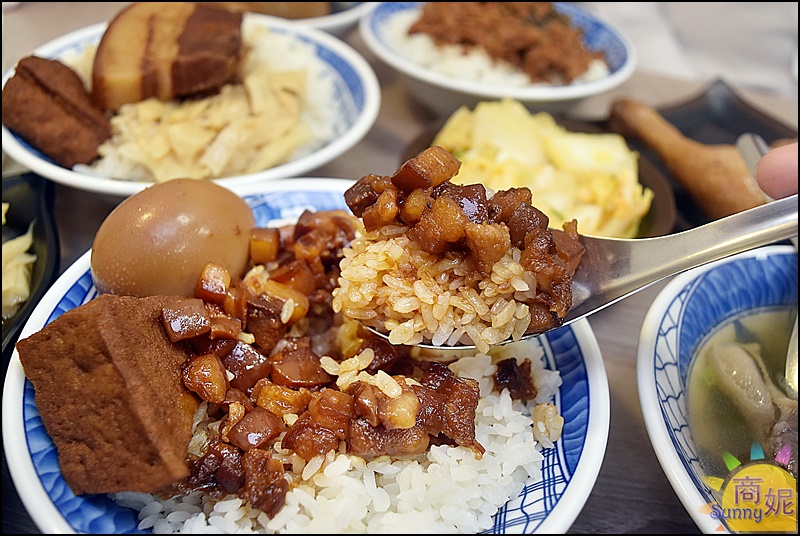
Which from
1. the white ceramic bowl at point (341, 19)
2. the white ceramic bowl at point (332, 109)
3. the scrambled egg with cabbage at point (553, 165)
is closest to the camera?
the white ceramic bowl at point (332, 109)

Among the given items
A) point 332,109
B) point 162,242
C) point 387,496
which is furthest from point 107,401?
point 332,109

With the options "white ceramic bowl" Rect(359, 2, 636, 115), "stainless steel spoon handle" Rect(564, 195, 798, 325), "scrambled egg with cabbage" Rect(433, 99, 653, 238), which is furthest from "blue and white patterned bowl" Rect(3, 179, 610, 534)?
"white ceramic bowl" Rect(359, 2, 636, 115)

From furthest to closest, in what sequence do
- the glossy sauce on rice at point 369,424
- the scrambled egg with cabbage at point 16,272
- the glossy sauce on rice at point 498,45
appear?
the glossy sauce on rice at point 498,45 < the scrambled egg with cabbage at point 16,272 < the glossy sauce on rice at point 369,424

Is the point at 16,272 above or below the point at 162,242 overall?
below

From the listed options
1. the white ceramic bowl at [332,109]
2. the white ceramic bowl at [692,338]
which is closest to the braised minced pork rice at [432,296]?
the white ceramic bowl at [692,338]

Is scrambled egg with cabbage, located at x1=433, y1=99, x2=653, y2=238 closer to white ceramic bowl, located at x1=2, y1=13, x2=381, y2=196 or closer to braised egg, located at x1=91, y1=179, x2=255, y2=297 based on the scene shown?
white ceramic bowl, located at x1=2, y1=13, x2=381, y2=196

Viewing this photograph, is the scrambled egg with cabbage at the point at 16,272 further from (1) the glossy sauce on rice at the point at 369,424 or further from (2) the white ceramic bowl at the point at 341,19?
(2) the white ceramic bowl at the point at 341,19

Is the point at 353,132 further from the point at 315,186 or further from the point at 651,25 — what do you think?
the point at 651,25

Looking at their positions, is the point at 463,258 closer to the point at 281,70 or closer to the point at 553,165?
the point at 553,165
